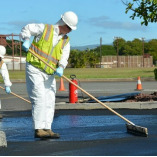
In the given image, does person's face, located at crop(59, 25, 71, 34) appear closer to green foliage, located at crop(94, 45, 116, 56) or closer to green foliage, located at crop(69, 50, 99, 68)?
green foliage, located at crop(69, 50, 99, 68)

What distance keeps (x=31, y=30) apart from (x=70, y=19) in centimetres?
59

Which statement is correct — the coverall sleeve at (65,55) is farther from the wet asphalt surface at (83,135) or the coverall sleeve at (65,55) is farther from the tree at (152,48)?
the tree at (152,48)

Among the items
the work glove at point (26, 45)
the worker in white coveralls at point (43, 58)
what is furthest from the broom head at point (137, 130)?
the work glove at point (26, 45)

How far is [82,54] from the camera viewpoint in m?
79.0

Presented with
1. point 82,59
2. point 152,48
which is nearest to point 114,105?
point 82,59

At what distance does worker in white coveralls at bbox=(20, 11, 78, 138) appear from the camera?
930cm

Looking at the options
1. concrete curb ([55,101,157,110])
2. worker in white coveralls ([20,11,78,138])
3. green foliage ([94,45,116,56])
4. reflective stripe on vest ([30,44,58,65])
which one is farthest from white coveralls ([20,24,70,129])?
green foliage ([94,45,116,56])

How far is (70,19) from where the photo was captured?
30.5ft

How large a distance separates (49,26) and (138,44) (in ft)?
483

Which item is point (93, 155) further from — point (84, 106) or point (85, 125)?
point (84, 106)

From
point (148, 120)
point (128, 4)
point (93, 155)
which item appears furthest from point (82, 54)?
point (93, 155)

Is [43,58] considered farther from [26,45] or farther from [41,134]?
[41,134]

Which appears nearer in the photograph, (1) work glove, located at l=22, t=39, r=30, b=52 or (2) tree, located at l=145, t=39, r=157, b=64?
(1) work glove, located at l=22, t=39, r=30, b=52

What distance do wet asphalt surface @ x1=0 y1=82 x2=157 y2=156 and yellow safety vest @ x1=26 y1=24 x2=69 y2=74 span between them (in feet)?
3.64
